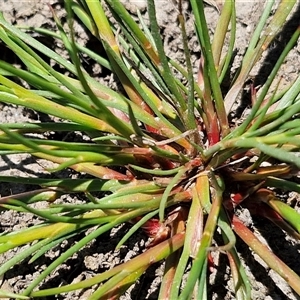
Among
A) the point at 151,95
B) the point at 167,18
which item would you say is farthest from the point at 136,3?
the point at 151,95

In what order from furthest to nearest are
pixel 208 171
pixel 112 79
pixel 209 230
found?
pixel 112 79
pixel 208 171
pixel 209 230

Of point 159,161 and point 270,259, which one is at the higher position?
point 159,161

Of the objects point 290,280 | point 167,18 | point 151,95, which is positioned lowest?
point 290,280

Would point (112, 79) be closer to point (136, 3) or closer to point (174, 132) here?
point (136, 3)

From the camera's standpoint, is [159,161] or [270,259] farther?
[159,161]

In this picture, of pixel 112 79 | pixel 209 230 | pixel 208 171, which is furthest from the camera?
pixel 112 79
